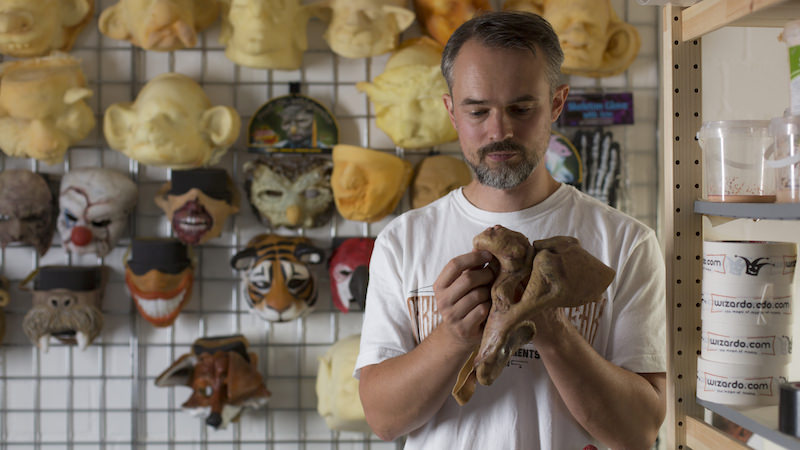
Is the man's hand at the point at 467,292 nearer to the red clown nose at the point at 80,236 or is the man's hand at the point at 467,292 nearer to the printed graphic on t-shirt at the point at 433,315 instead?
the printed graphic on t-shirt at the point at 433,315

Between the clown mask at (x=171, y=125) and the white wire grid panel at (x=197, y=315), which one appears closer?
the clown mask at (x=171, y=125)

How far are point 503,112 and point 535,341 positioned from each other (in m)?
0.33

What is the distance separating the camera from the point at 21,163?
7.25 ft

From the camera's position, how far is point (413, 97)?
2.00 m

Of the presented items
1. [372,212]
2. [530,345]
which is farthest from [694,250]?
[372,212]

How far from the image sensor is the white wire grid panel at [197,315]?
7.22 ft

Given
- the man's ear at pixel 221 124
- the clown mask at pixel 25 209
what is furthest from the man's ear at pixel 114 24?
the clown mask at pixel 25 209

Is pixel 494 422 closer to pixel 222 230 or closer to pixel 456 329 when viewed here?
pixel 456 329

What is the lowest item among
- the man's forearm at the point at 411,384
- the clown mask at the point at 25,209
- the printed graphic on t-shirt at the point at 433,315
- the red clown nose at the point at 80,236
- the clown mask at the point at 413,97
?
the man's forearm at the point at 411,384

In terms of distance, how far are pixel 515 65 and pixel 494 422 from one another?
0.53m

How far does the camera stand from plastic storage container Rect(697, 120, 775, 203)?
88 centimetres

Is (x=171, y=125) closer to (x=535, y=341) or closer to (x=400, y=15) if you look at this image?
(x=400, y=15)

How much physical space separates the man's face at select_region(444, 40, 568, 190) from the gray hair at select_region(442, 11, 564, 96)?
13mm

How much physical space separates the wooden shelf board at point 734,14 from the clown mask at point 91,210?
163 cm
